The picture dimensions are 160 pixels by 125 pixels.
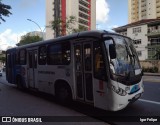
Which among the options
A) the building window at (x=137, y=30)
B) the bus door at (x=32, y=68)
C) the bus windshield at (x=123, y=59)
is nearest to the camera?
the bus windshield at (x=123, y=59)

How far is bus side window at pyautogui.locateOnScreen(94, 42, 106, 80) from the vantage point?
7.69 metres

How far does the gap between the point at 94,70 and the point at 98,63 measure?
28cm

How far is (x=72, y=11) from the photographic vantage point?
95.9 meters

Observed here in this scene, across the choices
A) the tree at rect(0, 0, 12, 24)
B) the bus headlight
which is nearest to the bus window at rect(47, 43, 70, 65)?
the bus headlight

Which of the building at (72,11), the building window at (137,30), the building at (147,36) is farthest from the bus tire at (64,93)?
the building at (72,11)

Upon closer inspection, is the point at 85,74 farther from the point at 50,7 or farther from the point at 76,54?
the point at 50,7

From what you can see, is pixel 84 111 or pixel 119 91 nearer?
pixel 119 91

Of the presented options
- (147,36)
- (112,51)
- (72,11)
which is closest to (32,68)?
(112,51)

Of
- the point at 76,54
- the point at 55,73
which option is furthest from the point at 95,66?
the point at 55,73

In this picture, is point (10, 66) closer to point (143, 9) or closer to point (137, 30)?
point (137, 30)

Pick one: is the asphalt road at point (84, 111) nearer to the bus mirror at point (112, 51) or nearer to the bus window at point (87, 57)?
the bus window at point (87, 57)

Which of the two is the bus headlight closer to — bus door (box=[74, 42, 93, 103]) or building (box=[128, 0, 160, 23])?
bus door (box=[74, 42, 93, 103])

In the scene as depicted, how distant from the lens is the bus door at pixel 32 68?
12.6m

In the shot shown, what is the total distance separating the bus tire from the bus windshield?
2.65m
